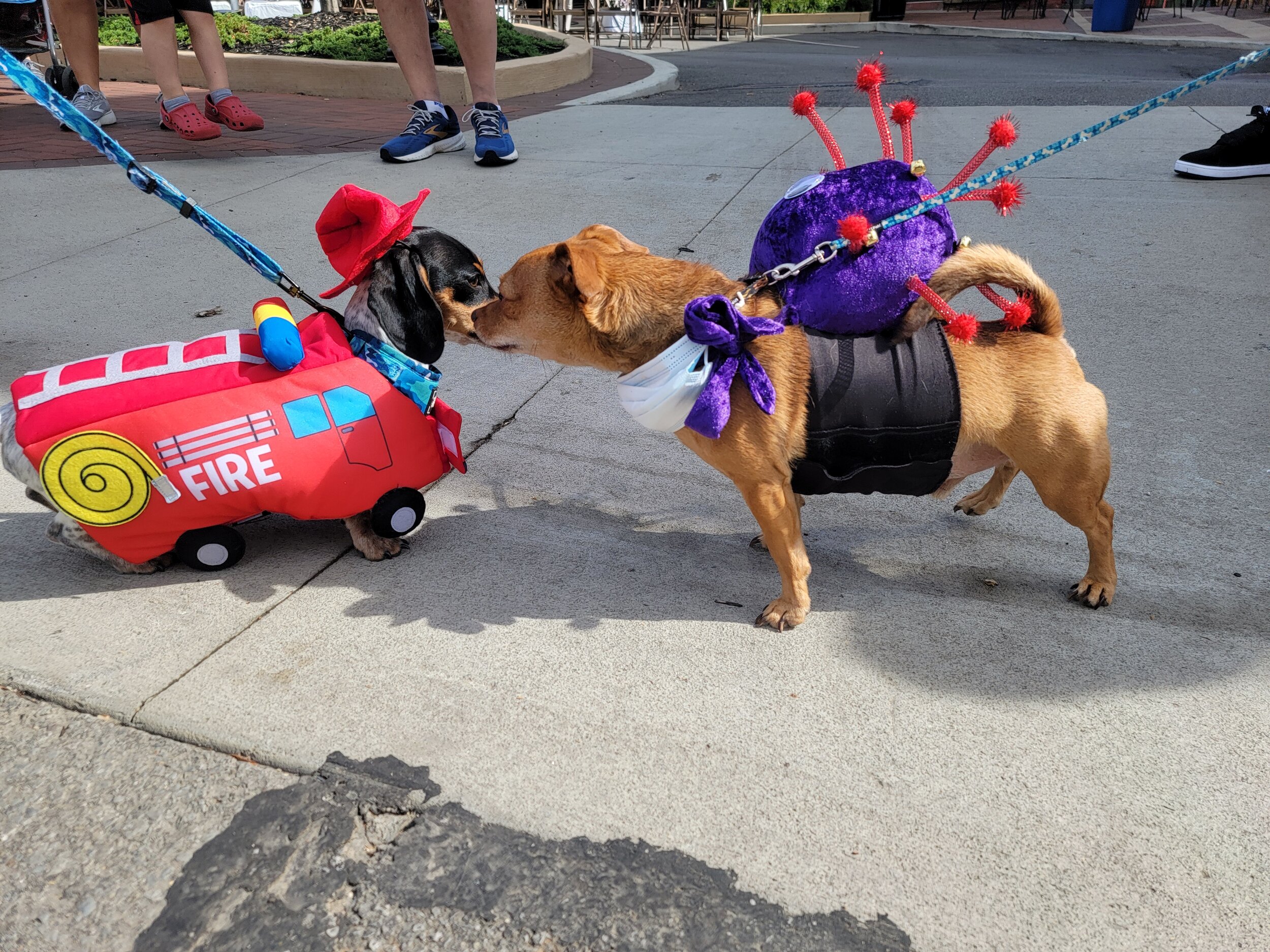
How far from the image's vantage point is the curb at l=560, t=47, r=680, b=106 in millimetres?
10328

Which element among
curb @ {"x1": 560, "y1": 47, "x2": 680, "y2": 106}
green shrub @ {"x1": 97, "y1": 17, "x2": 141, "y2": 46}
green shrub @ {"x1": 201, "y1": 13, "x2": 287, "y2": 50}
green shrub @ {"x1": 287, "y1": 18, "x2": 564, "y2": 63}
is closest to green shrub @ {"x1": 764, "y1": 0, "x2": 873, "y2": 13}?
curb @ {"x1": 560, "y1": 47, "x2": 680, "y2": 106}

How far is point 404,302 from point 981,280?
Answer: 1.78 meters

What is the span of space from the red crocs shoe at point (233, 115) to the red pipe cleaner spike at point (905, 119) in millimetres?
6927

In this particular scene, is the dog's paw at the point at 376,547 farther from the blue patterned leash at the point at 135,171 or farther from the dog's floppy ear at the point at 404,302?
the blue patterned leash at the point at 135,171

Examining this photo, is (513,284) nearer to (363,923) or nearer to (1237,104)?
(363,923)

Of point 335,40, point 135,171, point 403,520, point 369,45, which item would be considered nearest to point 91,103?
point 369,45

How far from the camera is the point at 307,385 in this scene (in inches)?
110

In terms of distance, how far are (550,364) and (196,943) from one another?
3093 millimetres

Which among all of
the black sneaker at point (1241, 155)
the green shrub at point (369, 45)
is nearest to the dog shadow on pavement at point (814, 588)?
the black sneaker at point (1241, 155)

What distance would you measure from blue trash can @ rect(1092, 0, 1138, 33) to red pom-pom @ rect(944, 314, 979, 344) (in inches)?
942

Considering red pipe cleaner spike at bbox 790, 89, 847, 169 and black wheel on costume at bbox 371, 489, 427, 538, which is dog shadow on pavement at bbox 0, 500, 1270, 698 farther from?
red pipe cleaner spike at bbox 790, 89, 847, 169

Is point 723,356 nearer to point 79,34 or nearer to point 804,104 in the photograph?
point 804,104

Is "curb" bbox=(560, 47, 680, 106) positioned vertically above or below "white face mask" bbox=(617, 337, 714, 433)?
above

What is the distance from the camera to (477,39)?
264 inches
